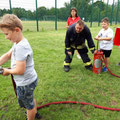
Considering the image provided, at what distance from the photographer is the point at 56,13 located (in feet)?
45.5

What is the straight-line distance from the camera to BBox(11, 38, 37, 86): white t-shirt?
146cm

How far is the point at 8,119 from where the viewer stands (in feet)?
7.12

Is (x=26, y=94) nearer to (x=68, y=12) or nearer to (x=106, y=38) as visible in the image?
(x=106, y=38)

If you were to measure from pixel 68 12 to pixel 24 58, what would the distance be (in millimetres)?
15645

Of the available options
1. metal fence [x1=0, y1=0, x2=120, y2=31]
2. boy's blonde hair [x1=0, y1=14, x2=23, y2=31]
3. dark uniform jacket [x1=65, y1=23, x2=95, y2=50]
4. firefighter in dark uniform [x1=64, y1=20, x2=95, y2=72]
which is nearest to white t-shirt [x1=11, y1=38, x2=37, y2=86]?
boy's blonde hair [x1=0, y1=14, x2=23, y2=31]

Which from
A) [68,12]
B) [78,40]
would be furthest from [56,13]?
[78,40]

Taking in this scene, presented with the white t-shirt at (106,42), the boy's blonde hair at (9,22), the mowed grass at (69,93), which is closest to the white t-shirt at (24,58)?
the boy's blonde hair at (9,22)

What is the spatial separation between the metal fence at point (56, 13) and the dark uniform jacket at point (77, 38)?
8567 mm

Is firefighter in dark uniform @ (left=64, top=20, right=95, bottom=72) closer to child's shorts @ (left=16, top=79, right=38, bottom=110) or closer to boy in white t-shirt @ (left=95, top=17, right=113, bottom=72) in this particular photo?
boy in white t-shirt @ (left=95, top=17, right=113, bottom=72)

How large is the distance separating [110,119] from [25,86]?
1466 millimetres

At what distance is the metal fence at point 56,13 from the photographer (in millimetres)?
12547

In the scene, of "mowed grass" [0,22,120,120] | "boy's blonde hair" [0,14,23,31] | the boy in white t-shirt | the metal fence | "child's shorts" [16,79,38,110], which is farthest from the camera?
the metal fence

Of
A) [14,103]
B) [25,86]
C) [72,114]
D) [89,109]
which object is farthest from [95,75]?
[25,86]

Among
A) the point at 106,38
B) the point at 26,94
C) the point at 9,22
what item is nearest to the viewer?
the point at 9,22
